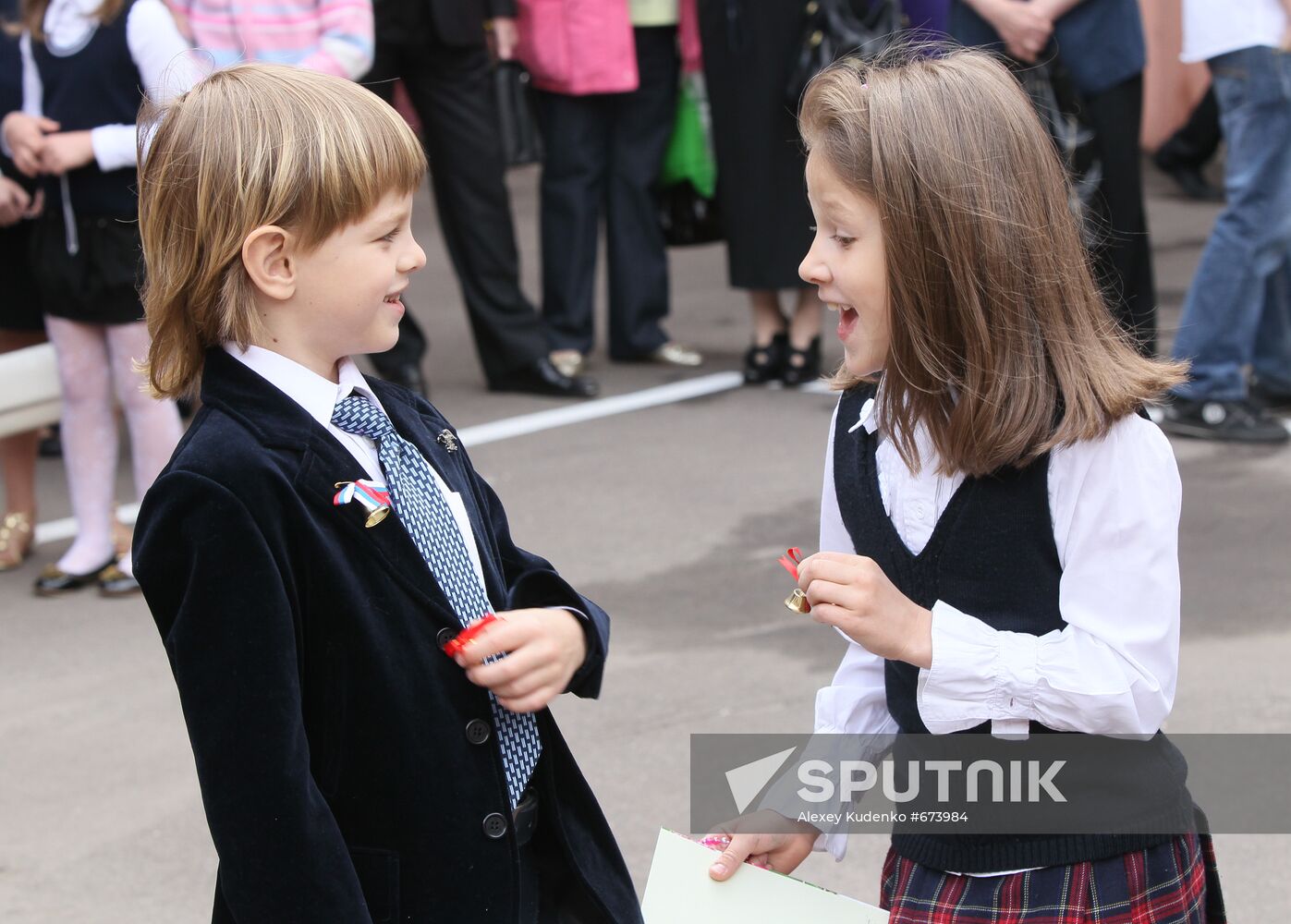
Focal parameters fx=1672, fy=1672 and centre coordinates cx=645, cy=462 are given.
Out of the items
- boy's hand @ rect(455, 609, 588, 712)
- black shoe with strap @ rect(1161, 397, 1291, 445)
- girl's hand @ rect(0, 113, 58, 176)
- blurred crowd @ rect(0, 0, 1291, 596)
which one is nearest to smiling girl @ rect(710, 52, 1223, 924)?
boy's hand @ rect(455, 609, 588, 712)

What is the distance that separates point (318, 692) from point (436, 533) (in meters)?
0.22

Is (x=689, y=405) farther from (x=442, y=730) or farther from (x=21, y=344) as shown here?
(x=442, y=730)

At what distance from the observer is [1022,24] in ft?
18.1

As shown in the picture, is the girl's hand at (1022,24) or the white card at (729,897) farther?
the girl's hand at (1022,24)

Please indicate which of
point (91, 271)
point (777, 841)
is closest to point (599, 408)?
point (91, 271)

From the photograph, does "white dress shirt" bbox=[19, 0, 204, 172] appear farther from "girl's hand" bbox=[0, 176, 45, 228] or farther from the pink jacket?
the pink jacket

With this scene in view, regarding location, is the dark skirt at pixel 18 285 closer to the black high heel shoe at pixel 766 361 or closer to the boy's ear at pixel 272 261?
the black high heel shoe at pixel 766 361

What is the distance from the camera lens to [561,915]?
75.0 inches

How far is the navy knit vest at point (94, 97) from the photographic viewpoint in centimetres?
438

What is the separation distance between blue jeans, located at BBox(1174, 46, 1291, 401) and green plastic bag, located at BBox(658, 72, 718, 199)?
7.12 ft

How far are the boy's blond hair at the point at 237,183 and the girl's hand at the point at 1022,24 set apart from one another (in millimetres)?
4167

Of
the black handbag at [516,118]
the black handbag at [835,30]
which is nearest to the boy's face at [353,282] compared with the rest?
the black handbag at [835,30]

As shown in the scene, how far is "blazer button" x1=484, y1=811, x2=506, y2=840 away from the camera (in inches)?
69.0

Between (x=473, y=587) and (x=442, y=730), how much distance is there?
0.18 meters
